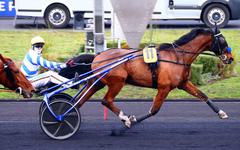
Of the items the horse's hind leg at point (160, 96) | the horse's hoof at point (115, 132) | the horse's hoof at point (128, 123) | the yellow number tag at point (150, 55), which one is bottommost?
the horse's hoof at point (115, 132)

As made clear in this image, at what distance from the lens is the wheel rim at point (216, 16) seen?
23375mm

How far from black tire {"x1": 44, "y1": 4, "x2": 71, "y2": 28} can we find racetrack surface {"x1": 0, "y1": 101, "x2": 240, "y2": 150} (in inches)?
417

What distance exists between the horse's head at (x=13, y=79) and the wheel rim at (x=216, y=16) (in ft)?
47.5

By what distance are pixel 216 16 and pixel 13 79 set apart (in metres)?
14.8

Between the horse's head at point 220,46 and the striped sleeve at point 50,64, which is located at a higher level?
the horse's head at point 220,46

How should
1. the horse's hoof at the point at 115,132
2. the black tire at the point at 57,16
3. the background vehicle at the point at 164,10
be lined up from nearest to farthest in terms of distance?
the horse's hoof at the point at 115,132
the background vehicle at the point at 164,10
the black tire at the point at 57,16

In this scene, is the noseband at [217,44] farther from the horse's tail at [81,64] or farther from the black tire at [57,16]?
the black tire at [57,16]

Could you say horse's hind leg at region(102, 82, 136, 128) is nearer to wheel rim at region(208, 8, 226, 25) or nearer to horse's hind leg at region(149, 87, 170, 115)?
horse's hind leg at region(149, 87, 170, 115)

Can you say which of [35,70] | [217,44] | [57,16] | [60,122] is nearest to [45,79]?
[35,70]

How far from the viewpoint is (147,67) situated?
33.3 ft

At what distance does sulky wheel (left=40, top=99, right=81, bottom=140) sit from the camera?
10047 mm

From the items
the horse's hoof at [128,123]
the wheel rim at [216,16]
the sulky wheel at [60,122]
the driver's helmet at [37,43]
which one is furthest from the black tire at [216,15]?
the sulky wheel at [60,122]

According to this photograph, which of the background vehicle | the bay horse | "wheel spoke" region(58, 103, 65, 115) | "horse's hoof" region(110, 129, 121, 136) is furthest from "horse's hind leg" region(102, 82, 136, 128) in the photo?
the background vehicle

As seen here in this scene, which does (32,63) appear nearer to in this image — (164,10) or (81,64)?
(81,64)
